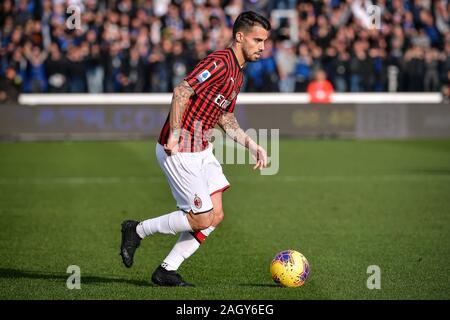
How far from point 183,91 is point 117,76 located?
19.1m

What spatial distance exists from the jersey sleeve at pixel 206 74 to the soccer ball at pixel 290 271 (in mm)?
1551

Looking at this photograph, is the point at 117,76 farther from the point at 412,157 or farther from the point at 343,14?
the point at 412,157

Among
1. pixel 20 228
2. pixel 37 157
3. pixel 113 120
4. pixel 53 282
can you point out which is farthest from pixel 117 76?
pixel 53 282

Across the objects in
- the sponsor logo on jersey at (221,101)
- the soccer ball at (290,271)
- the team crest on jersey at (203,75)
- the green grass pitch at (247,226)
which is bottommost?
the green grass pitch at (247,226)

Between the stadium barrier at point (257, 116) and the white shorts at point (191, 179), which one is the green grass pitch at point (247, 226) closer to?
the white shorts at point (191, 179)

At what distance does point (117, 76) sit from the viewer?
26500 millimetres

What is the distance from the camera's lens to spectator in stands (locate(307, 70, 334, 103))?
25469 millimetres

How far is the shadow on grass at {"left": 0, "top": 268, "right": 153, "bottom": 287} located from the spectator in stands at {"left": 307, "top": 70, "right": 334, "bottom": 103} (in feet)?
56.1

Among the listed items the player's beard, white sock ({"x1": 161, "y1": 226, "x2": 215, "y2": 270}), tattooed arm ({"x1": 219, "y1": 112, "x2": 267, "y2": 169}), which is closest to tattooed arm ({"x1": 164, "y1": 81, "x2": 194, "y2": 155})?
the player's beard

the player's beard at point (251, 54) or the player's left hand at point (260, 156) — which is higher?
the player's beard at point (251, 54)

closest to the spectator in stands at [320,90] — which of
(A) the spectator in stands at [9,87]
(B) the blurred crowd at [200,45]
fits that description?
(B) the blurred crowd at [200,45]

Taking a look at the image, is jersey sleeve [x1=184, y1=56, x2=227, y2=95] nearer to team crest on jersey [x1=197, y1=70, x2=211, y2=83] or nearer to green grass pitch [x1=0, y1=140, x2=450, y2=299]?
team crest on jersey [x1=197, y1=70, x2=211, y2=83]

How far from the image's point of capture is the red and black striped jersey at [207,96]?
7.76 metres

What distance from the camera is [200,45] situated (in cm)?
2644
